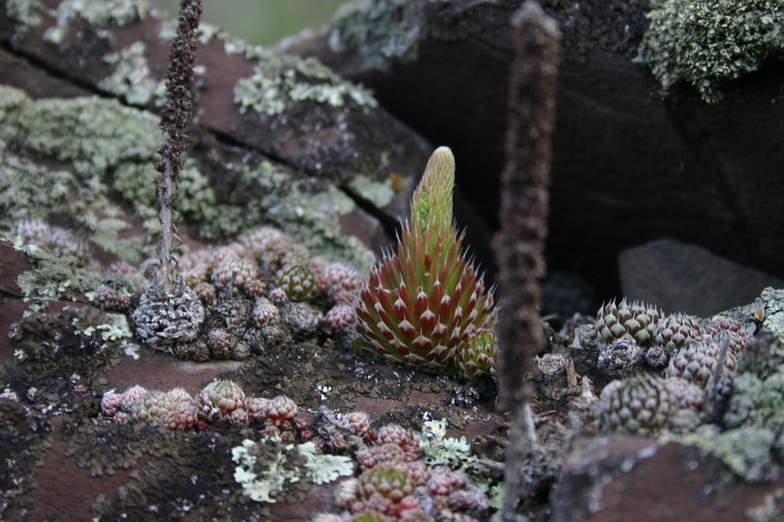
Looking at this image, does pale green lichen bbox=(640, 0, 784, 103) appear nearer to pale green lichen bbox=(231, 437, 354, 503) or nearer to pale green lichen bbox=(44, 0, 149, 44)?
pale green lichen bbox=(231, 437, 354, 503)

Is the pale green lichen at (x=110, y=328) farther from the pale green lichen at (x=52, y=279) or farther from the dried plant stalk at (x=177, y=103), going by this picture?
the dried plant stalk at (x=177, y=103)

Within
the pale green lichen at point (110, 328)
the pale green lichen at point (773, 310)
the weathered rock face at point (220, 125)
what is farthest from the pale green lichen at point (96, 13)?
the pale green lichen at point (773, 310)

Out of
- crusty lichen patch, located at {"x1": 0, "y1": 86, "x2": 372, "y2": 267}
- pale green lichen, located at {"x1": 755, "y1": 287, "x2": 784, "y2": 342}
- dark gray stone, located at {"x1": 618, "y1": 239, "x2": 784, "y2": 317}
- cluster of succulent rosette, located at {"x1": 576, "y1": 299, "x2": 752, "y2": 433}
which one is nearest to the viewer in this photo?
cluster of succulent rosette, located at {"x1": 576, "y1": 299, "x2": 752, "y2": 433}

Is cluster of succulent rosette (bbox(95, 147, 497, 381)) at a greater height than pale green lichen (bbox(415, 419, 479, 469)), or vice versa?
cluster of succulent rosette (bbox(95, 147, 497, 381))

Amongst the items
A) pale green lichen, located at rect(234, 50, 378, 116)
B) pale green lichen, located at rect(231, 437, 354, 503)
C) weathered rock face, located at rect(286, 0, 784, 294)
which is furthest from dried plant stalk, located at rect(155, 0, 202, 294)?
weathered rock face, located at rect(286, 0, 784, 294)

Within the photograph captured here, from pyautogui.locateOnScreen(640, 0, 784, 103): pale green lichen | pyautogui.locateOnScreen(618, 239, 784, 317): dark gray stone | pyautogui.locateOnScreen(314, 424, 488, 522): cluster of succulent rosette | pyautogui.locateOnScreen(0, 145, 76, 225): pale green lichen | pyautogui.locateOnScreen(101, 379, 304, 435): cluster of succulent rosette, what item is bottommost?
pyautogui.locateOnScreen(314, 424, 488, 522): cluster of succulent rosette

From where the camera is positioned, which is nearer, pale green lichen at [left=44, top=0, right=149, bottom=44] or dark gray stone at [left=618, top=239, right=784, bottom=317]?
dark gray stone at [left=618, top=239, right=784, bottom=317]

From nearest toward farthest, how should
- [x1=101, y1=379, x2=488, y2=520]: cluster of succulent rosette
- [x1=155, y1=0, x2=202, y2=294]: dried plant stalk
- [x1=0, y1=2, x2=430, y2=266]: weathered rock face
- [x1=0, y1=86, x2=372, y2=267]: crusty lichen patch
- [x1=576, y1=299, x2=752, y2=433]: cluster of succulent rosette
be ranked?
1. [x1=576, y1=299, x2=752, y2=433]: cluster of succulent rosette
2. [x1=101, y1=379, x2=488, y2=520]: cluster of succulent rosette
3. [x1=155, y1=0, x2=202, y2=294]: dried plant stalk
4. [x1=0, y1=86, x2=372, y2=267]: crusty lichen patch
5. [x1=0, y1=2, x2=430, y2=266]: weathered rock face
